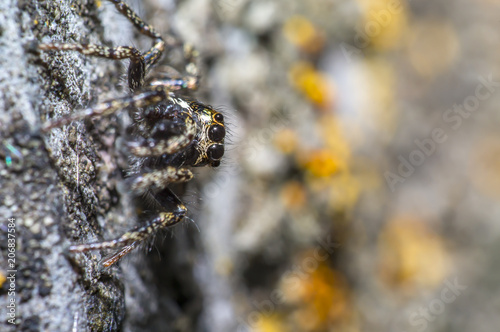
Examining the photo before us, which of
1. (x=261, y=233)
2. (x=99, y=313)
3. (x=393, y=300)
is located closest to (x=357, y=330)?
(x=393, y=300)

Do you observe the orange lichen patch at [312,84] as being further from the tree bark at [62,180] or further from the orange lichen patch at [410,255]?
the tree bark at [62,180]

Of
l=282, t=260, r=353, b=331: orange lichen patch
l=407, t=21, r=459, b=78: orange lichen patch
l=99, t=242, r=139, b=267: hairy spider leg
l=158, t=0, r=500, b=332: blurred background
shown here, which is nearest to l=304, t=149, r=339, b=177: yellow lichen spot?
l=158, t=0, r=500, b=332: blurred background

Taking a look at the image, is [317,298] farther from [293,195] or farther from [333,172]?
[333,172]

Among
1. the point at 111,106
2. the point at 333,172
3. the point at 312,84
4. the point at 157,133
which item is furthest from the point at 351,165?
the point at 111,106

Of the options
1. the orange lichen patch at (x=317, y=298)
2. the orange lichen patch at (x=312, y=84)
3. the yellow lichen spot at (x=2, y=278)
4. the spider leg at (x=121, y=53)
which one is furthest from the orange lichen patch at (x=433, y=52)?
the yellow lichen spot at (x=2, y=278)

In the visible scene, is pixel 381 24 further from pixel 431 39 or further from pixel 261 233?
pixel 261 233
